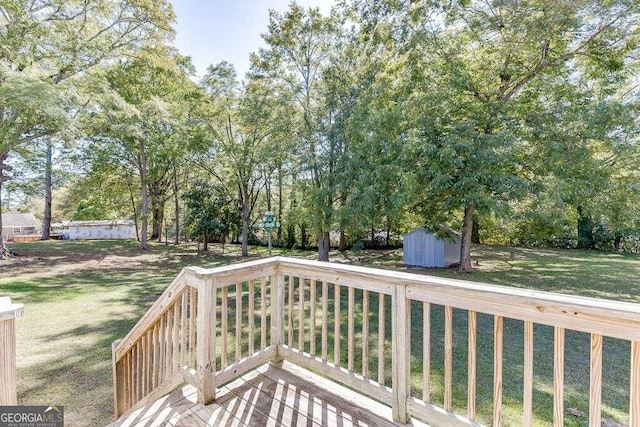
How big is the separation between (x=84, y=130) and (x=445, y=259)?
13.5m

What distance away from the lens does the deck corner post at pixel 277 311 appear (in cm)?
263

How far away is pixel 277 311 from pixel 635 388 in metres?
2.10

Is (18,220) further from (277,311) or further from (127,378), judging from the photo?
(277,311)

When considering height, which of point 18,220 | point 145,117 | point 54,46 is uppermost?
point 54,46

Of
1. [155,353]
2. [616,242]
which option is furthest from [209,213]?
[616,242]

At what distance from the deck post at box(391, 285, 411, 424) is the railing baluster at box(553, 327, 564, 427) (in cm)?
69

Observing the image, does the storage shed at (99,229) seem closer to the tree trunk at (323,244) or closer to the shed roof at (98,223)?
the shed roof at (98,223)

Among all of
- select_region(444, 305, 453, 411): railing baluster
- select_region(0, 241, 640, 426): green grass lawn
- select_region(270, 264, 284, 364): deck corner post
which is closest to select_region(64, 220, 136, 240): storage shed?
select_region(0, 241, 640, 426): green grass lawn

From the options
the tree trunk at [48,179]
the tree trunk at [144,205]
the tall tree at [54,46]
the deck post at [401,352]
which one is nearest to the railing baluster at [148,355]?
the deck post at [401,352]

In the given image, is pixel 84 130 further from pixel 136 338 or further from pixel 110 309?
pixel 136 338

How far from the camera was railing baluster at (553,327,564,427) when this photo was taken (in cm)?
139

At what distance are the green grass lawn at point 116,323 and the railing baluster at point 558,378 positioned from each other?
170cm

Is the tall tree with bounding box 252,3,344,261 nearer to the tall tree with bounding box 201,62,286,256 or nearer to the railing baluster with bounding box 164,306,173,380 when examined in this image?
the tall tree with bounding box 201,62,286,256

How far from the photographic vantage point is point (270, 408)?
2.12 m
